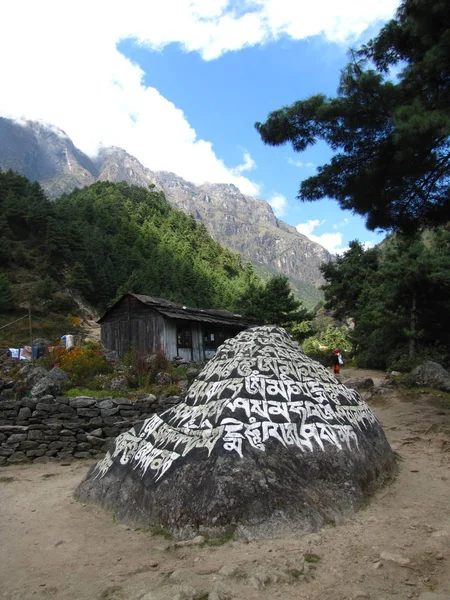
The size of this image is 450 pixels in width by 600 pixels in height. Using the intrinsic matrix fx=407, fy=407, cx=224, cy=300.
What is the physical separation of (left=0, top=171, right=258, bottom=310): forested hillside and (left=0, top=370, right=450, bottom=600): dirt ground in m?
30.2

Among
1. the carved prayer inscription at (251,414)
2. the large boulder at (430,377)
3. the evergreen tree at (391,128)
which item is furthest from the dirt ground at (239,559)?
the large boulder at (430,377)

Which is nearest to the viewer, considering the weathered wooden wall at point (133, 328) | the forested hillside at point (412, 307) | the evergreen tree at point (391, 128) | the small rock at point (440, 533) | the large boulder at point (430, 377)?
the small rock at point (440, 533)

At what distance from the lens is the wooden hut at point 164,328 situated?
24.4 meters

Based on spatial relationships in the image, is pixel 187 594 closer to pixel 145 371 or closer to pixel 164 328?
Answer: pixel 145 371

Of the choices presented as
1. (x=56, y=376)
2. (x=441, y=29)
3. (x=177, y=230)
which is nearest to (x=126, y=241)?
(x=177, y=230)

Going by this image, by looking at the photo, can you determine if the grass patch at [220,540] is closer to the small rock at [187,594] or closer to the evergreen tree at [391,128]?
the small rock at [187,594]

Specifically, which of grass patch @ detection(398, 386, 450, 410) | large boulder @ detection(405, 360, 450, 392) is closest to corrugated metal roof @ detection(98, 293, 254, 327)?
large boulder @ detection(405, 360, 450, 392)

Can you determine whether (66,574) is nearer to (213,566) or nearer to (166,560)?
(166,560)

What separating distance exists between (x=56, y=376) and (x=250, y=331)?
21.5 feet

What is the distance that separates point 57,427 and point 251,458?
6.13 meters

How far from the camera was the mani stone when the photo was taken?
4172 mm

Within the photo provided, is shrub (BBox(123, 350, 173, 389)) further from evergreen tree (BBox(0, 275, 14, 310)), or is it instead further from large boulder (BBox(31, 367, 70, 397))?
evergreen tree (BBox(0, 275, 14, 310))

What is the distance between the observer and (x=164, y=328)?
24188mm

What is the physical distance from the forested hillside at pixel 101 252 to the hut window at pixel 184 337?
1033 centimetres
